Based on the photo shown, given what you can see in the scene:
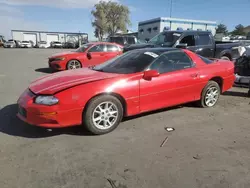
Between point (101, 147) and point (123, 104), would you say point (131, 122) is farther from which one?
point (101, 147)

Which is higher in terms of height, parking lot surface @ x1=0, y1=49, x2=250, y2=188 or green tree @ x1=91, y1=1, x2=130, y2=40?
green tree @ x1=91, y1=1, x2=130, y2=40

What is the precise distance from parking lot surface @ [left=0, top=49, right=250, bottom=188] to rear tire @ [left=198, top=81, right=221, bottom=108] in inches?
20.0

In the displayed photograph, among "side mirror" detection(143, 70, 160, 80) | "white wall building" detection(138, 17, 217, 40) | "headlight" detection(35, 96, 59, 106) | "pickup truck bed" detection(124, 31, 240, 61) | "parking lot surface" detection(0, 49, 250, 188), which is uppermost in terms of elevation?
"white wall building" detection(138, 17, 217, 40)

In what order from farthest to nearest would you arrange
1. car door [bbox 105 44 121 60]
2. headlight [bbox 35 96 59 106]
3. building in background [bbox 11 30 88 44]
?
building in background [bbox 11 30 88 44] < car door [bbox 105 44 121 60] < headlight [bbox 35 96 59 106]

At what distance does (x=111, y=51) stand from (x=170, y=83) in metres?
7.22

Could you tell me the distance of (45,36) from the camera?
5697 centimetres

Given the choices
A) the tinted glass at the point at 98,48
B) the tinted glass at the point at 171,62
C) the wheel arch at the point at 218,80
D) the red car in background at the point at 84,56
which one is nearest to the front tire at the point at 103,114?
the tinted glass at the point at 171,62

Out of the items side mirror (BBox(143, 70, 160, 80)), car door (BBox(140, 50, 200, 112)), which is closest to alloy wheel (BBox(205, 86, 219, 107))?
car door (BBox(140, 50, 200, 112))

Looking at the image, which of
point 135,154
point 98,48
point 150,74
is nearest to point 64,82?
point 150,74

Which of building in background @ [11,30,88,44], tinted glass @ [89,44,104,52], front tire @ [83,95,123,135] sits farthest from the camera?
building in background @ [11,30,88,44]

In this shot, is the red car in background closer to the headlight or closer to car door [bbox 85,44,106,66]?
car door [bbox 85,44,106,66]

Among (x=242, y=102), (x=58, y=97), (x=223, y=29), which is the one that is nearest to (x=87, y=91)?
(x=58, y=97)

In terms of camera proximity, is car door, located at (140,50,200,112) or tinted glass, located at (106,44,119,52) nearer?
car door, located at (140,50,200,112)

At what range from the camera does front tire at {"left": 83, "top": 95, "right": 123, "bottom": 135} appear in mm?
3416
